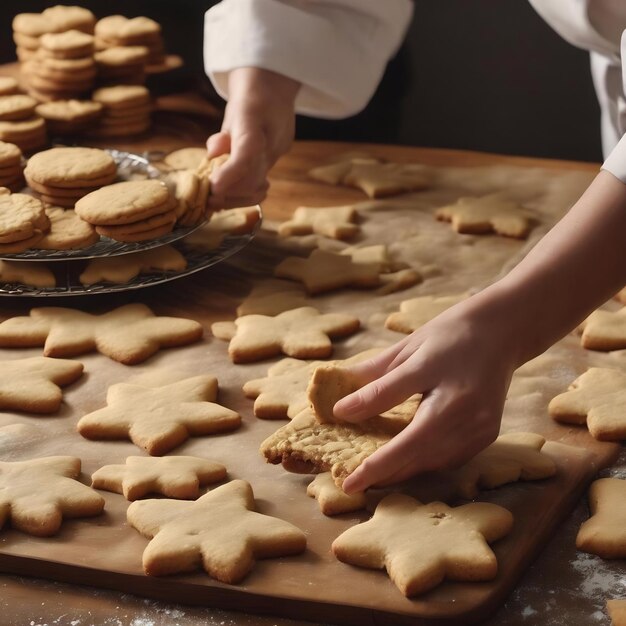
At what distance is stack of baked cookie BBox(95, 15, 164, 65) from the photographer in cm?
251

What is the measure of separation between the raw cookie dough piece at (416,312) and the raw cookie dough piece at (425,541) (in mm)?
441

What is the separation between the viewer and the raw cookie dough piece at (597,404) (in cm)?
124

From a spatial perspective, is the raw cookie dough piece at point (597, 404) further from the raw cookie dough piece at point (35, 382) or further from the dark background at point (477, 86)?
the dark background at point (477, 86)

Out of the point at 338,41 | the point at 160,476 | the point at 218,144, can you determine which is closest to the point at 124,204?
the point at 218,144

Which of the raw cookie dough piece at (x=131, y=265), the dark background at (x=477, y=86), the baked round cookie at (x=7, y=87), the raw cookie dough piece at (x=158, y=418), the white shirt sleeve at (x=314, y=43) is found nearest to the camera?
the raw cookie dough piece at (x=158, y=418)

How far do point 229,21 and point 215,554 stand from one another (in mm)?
1124

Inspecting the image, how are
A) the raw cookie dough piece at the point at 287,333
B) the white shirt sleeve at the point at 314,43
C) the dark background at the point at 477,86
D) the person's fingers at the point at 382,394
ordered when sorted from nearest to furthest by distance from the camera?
the person's fingers at the point at 382,394
the raw cookie dough piece at the point at 287,333
the white shirt sleeve at the point at 314,43
the dark background at the point at 477,86

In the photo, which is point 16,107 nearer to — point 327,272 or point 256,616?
point 327,272

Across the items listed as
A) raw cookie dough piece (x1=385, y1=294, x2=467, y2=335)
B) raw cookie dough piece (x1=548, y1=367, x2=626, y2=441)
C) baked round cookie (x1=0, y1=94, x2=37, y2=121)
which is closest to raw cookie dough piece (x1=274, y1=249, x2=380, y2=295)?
raw cookie dough piece (x1=385, y1=294, x2=467, y2=335)

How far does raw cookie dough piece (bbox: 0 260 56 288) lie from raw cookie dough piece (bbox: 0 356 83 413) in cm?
14

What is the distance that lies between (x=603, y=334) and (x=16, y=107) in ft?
4.16

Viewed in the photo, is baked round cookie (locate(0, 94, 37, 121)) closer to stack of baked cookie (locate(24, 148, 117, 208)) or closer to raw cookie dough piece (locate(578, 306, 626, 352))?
stack of baked cookie (locate(24, 148, 117, 208))

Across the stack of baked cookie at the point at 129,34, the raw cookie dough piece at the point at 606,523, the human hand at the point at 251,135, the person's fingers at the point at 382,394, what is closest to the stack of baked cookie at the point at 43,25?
the stack of baked cookie at the point at 129,34

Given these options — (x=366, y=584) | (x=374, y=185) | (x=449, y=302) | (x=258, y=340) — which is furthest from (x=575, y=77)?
(x=366, y=584)
